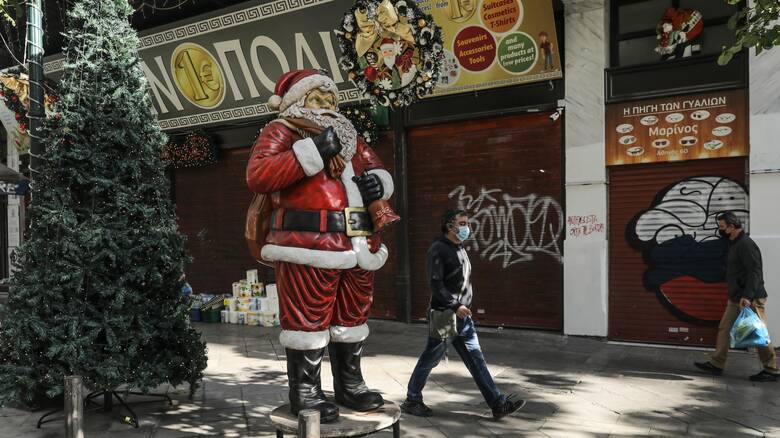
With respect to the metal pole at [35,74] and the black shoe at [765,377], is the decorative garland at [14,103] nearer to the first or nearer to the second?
the metal pole at [35,74]

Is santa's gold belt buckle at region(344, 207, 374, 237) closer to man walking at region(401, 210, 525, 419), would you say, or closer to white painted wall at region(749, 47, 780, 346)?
man walking at region(401, 210, 525, 419)

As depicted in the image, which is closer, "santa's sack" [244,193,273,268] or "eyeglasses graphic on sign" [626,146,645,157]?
"santa's sack" [244,193,273,268]

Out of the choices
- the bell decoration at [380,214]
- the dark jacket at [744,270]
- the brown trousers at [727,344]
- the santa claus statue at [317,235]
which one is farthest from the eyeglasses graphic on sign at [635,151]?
the bell decoration at [380,214]

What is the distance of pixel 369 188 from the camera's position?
3912 millimetres

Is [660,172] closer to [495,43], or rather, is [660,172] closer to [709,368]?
[709,368]

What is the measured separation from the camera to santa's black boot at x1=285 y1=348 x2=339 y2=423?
146 inches

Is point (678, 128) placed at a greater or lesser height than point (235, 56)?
lesser

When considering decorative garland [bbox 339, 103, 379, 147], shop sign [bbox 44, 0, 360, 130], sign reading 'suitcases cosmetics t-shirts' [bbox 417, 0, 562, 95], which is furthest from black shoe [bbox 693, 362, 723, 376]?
shop sign [bbox 44, 0, 360, 130]

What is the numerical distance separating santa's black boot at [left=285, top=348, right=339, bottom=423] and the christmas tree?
1663mm

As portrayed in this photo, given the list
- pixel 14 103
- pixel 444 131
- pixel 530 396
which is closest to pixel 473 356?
pixel 530 396

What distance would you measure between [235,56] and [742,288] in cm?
899

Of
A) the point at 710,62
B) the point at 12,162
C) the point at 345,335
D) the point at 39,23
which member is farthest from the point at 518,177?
the point at 12,162

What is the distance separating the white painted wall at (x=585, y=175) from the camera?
8.19m

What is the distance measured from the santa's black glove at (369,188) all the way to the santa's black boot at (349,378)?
37.4 inches
